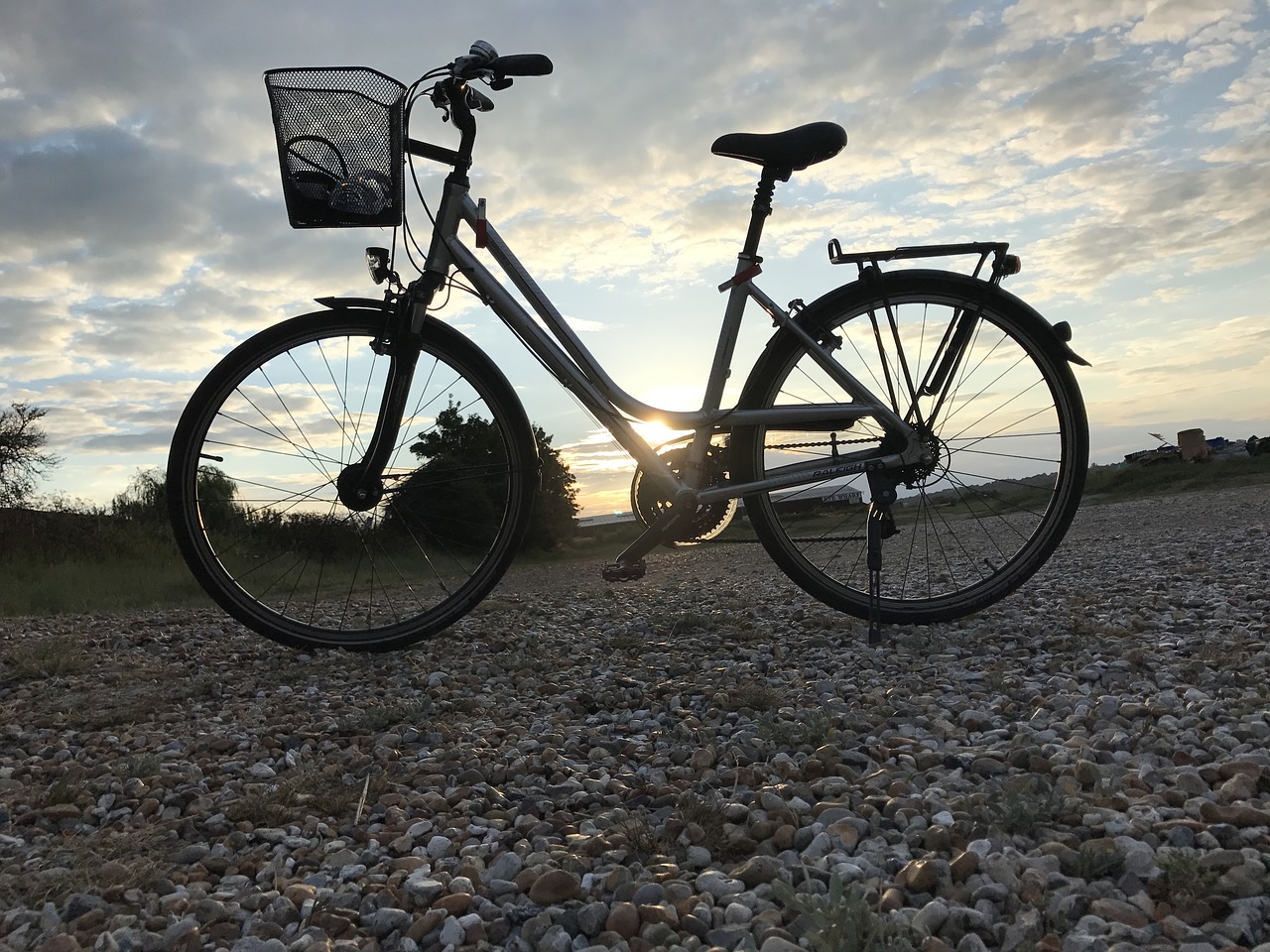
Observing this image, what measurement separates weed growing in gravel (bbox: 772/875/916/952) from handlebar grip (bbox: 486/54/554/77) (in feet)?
10.9

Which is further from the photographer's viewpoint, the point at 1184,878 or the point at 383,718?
the point at 383,718

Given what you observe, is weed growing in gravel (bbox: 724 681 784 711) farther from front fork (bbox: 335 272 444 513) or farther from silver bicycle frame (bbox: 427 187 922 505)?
front fork (bbox: 335 272 444 513)

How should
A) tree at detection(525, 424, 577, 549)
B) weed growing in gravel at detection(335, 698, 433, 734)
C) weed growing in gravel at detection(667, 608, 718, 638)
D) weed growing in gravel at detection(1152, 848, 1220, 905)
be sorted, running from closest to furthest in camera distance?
weed growing in gravel at detection(1152, 848, 1220, 905) < weed growing in gravel at detection(335, 698, 433, 734) < weed growing in gravel at detection(667, 608, 718, 638) < tree at detection(525, 424, 577, 549)

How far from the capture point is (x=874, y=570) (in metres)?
3.79

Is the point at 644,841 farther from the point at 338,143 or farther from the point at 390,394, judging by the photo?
the point at 338,143

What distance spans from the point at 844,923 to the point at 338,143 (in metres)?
3.46

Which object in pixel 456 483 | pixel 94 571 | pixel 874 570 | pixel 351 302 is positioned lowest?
pixel 94 571

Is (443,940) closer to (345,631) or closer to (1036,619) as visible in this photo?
(345,631)

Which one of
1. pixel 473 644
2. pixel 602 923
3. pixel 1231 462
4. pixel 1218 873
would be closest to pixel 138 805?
pixel 602 923

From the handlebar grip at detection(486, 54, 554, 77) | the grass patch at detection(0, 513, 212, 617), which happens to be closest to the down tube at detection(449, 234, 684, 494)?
the handlebar grip at detection(486, 54, 554, 77)

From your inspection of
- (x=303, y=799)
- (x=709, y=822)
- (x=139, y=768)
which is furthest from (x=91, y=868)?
(x=709, y=822)

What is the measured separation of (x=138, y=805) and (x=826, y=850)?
75.8 inches

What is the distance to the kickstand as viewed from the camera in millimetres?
3768

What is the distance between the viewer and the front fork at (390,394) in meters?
3.92
